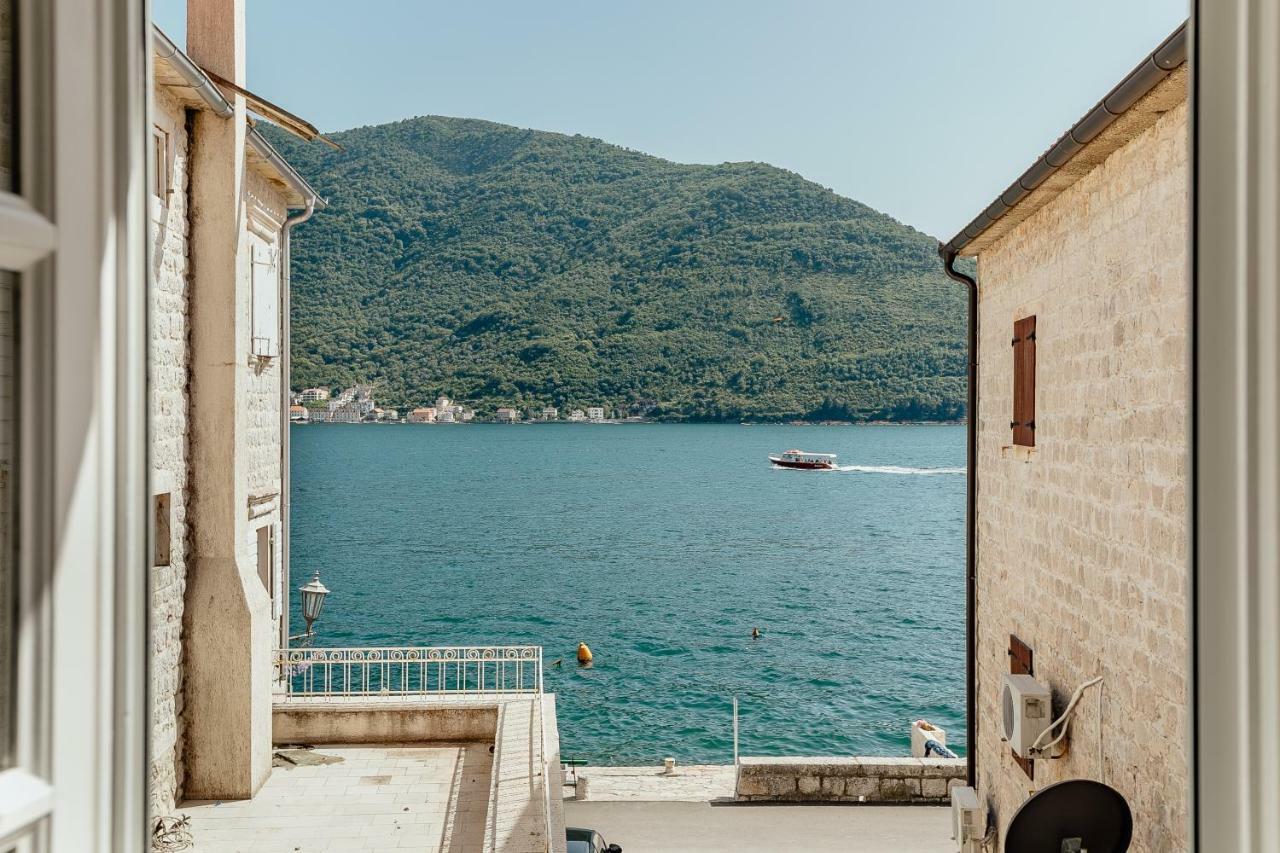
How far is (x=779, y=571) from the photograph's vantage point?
47531 millimetres

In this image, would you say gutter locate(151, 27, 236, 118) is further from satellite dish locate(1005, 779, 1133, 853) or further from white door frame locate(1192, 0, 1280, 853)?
satellite dish locate(1005, 779, 1133, 853)

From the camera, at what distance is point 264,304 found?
7996 millimetres

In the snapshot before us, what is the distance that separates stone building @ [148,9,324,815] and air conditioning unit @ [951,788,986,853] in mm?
5371

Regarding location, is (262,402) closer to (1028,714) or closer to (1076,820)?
(1028,714)

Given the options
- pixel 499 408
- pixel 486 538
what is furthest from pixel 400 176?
pixel 486 538

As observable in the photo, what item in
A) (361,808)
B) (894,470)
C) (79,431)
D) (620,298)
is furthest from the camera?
(620,298)

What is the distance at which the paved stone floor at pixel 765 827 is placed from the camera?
449 inches

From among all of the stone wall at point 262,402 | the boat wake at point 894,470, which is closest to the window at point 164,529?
the stone wall at point 262,402

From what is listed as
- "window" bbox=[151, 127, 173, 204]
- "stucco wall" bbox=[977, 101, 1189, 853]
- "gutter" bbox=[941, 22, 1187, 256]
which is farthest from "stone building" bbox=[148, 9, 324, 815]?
"stucco wall" bbox=[977, 101, 1189, 853]

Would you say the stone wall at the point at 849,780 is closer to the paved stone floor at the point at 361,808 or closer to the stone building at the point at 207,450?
the paved stone floor at the point at 361,808

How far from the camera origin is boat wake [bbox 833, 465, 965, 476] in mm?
89125

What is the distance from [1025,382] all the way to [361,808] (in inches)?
220

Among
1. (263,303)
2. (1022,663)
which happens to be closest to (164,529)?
(263,303)

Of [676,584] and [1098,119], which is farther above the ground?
[1098,119]
